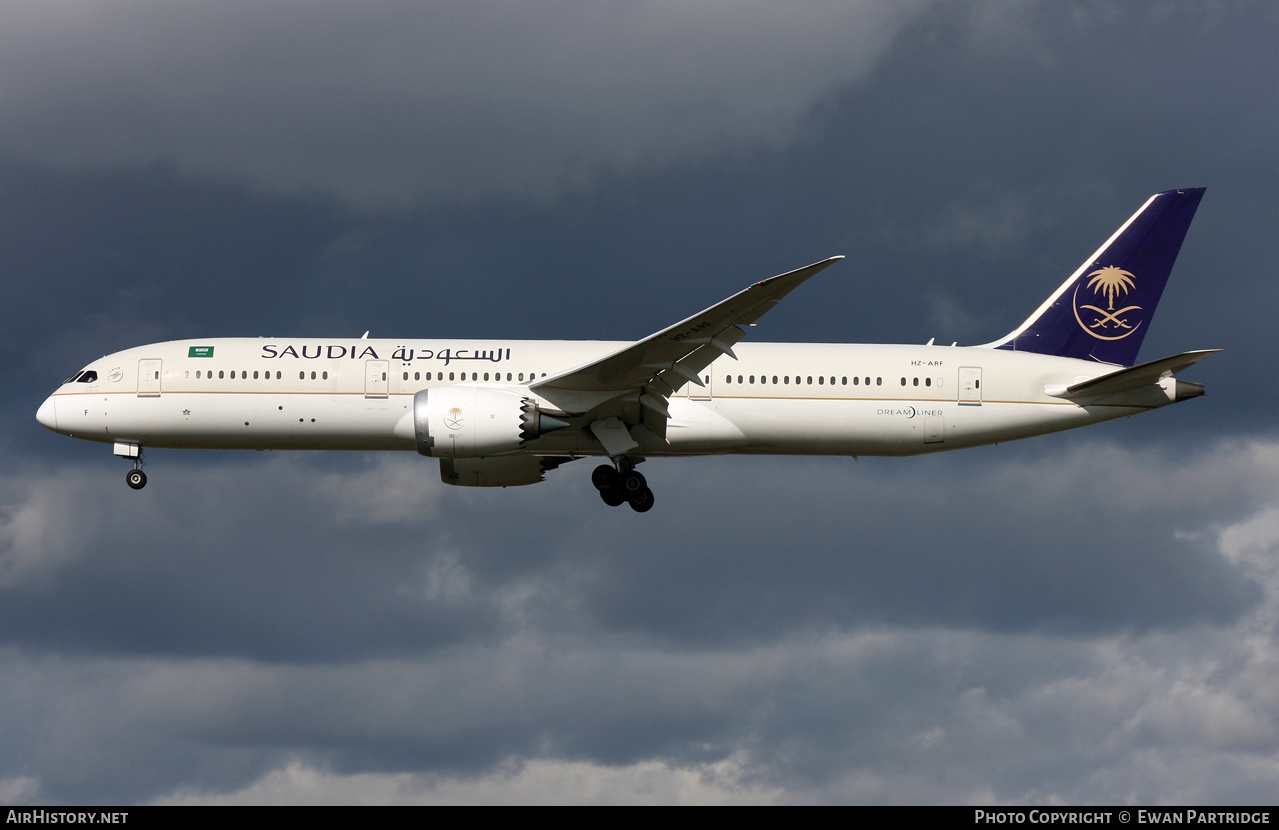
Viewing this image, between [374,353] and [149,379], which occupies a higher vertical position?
[374,353]

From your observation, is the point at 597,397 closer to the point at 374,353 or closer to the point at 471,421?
the point at 471,421

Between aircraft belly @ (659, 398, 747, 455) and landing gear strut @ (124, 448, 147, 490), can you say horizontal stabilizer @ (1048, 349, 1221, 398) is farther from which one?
landing gear strut @ (124, 448, 147, 490)

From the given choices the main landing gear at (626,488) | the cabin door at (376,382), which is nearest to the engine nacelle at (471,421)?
the cabin door at (376,382)

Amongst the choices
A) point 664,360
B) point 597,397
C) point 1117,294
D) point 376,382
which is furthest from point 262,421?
point 1117,294

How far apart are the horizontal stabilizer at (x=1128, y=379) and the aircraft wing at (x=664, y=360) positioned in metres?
10.9

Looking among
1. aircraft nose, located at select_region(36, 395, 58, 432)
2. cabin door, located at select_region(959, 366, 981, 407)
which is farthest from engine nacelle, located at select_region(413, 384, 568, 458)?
cabin door, located at select_region(959, 366, 981, 407)

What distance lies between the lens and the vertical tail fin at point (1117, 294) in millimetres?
41125

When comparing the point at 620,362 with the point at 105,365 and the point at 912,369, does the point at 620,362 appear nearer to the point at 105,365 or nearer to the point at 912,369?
the point at 912,369

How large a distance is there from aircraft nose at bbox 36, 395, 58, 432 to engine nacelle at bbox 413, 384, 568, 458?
11263mm

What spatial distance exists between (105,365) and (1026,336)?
27550 millimetres

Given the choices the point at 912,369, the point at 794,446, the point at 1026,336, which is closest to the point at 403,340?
the point at 794,446

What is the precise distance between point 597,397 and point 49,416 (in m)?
16.1

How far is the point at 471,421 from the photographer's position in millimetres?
35094

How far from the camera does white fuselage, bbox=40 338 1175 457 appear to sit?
37.2m
